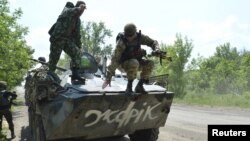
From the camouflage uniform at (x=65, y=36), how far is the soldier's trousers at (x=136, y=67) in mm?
1101

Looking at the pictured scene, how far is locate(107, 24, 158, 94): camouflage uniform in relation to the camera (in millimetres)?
6750

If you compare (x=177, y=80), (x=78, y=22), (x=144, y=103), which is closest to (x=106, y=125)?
(x=144, y=103)

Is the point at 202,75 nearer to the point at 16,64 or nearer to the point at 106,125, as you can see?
the point at 16,64

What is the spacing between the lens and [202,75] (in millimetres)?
51281

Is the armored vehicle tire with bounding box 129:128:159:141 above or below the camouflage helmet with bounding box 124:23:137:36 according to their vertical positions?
below

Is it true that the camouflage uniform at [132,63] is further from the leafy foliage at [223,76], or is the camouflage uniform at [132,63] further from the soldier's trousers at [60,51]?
the leafy foliage at [223,76]

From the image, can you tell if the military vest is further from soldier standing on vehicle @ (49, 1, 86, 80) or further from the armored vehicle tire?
the armored vehicle tire

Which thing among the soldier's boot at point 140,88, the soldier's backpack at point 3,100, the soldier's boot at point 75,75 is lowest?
the soldier's backpack at point 3,100

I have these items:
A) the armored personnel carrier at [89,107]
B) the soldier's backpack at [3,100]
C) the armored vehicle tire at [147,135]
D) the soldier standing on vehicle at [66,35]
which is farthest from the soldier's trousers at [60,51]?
the soldier's backpack at [3,100]

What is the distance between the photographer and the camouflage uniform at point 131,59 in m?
6.75

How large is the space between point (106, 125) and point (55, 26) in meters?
2.04

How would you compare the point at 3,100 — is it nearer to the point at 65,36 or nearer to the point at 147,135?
the point at 65,36

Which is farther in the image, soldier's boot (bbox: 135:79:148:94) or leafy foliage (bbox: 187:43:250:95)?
leafy foliage (bbox: 187:43:250:95)

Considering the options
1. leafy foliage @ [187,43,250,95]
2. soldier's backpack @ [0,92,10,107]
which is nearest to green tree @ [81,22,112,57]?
leafy foliage @ [187,43,250,95]
